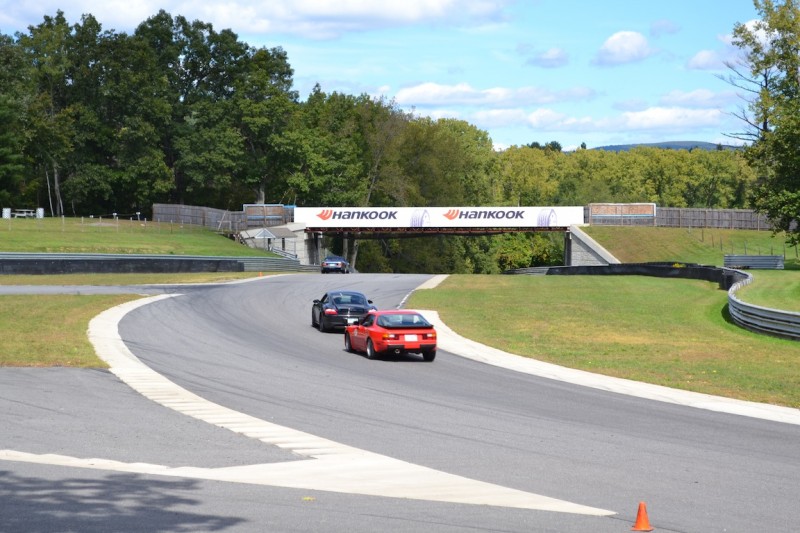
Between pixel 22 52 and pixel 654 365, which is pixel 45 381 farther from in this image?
pixel 22 52

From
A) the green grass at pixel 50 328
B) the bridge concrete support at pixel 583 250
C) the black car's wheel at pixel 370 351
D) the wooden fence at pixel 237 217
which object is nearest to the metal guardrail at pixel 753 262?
the bridge concrete support at pixel 583 250

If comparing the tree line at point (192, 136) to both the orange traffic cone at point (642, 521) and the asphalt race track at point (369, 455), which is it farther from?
the orange traffic cone at point (642, 521)

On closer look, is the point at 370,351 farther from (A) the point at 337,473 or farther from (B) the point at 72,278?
(B) the point at 72,278

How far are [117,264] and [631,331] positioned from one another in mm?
33797

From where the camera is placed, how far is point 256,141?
98625 mm

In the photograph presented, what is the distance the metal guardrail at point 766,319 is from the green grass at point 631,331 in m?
0.39

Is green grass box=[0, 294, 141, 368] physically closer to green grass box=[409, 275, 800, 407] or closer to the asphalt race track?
the asphalt race track

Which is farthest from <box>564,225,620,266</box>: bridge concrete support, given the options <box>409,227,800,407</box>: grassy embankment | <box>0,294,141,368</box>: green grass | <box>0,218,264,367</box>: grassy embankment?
<box>0,294,141,368</box>: green grass

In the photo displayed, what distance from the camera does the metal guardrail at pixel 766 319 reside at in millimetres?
29703

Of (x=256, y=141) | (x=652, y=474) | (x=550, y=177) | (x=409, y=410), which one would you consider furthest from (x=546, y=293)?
(x=550, y=177)

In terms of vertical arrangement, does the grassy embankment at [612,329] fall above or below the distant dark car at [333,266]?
below

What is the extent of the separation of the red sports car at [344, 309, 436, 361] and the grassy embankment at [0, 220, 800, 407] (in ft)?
10.9

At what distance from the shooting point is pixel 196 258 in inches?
2346

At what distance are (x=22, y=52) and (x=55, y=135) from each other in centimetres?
837
